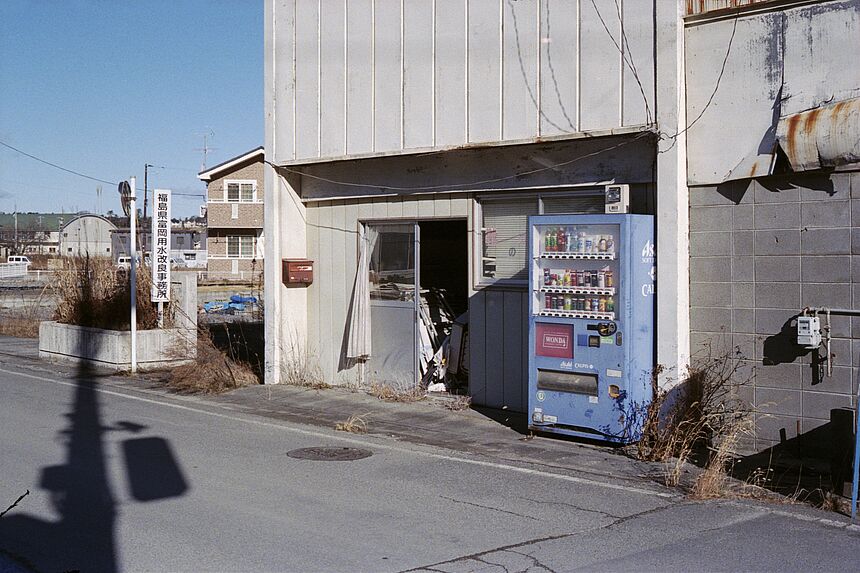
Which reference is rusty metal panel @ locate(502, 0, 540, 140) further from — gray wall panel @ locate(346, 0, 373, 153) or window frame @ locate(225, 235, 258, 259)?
window frame @ locate(225, 235, 258, 259)

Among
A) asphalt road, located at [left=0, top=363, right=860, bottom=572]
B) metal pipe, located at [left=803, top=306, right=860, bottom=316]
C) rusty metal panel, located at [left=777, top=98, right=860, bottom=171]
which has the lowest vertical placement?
asphalt road, located at [left=0, top=363, right=860, bottom=572]

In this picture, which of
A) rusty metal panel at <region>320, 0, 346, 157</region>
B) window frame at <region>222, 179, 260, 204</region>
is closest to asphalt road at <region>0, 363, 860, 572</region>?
rusty metal panel at <region>320, 0, 346, 157</region>

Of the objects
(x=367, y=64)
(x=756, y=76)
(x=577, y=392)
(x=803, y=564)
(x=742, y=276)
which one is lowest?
(x=803, y=564)

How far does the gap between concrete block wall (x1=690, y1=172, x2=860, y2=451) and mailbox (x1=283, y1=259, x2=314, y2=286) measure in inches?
278

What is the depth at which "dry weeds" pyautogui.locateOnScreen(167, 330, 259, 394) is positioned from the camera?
14992mm

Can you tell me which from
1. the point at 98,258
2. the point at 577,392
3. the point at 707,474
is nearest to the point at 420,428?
the point at 577,392

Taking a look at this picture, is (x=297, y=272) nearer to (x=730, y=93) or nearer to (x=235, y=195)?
(x=730, y=93)

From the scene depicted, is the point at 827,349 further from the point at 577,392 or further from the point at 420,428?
the point at 420,428

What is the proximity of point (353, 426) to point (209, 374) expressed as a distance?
452 centimetres

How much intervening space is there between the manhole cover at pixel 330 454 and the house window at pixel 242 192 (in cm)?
4523

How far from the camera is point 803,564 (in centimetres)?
Result: 620

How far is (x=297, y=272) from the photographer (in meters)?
15.2

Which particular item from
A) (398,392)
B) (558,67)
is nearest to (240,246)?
(398,392)

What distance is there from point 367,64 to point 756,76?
20.6ft
